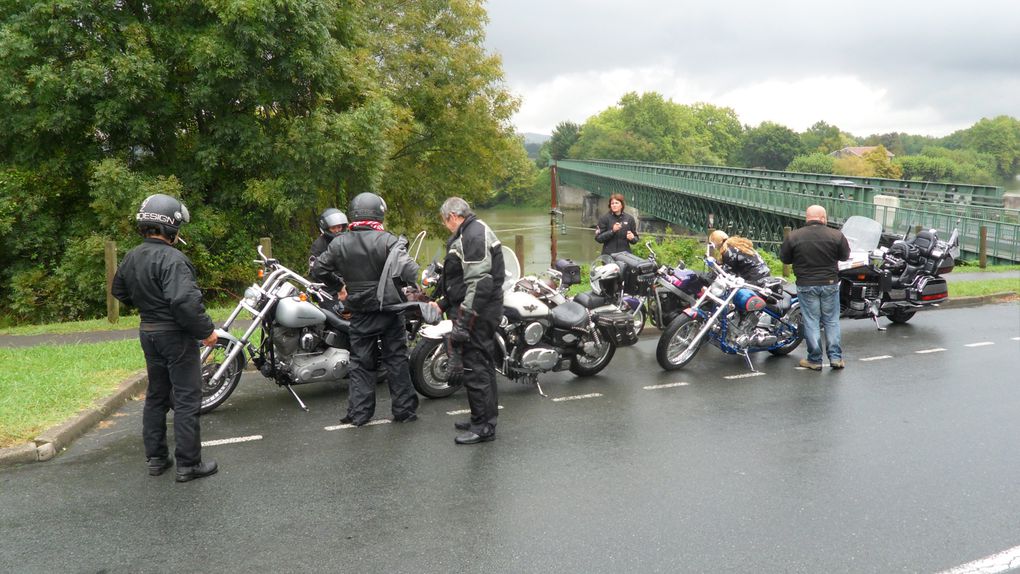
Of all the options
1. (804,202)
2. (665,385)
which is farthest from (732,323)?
(804,202)

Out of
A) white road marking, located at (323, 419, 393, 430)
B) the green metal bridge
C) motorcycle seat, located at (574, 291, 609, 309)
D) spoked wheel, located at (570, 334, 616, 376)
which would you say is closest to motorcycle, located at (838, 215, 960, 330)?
the green metal bridge

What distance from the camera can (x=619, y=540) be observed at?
14.0 ft

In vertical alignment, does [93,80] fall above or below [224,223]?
above

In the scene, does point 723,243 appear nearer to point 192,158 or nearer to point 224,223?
point 224,223

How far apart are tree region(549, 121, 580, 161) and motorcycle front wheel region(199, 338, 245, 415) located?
151796mm

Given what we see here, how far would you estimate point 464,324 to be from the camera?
589 cm

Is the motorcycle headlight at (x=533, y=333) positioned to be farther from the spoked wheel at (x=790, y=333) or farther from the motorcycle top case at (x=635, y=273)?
the spoked wheel at (x=790, y=333)

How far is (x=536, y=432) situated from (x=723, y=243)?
149 inches

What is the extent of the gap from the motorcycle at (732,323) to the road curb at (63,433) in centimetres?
512

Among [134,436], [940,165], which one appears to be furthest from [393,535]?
[940,165]

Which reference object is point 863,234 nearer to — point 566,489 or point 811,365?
point 811,365

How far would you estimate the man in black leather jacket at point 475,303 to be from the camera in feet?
19.3

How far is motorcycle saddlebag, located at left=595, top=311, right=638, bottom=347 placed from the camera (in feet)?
25.4

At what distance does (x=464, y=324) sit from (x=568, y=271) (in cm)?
265
